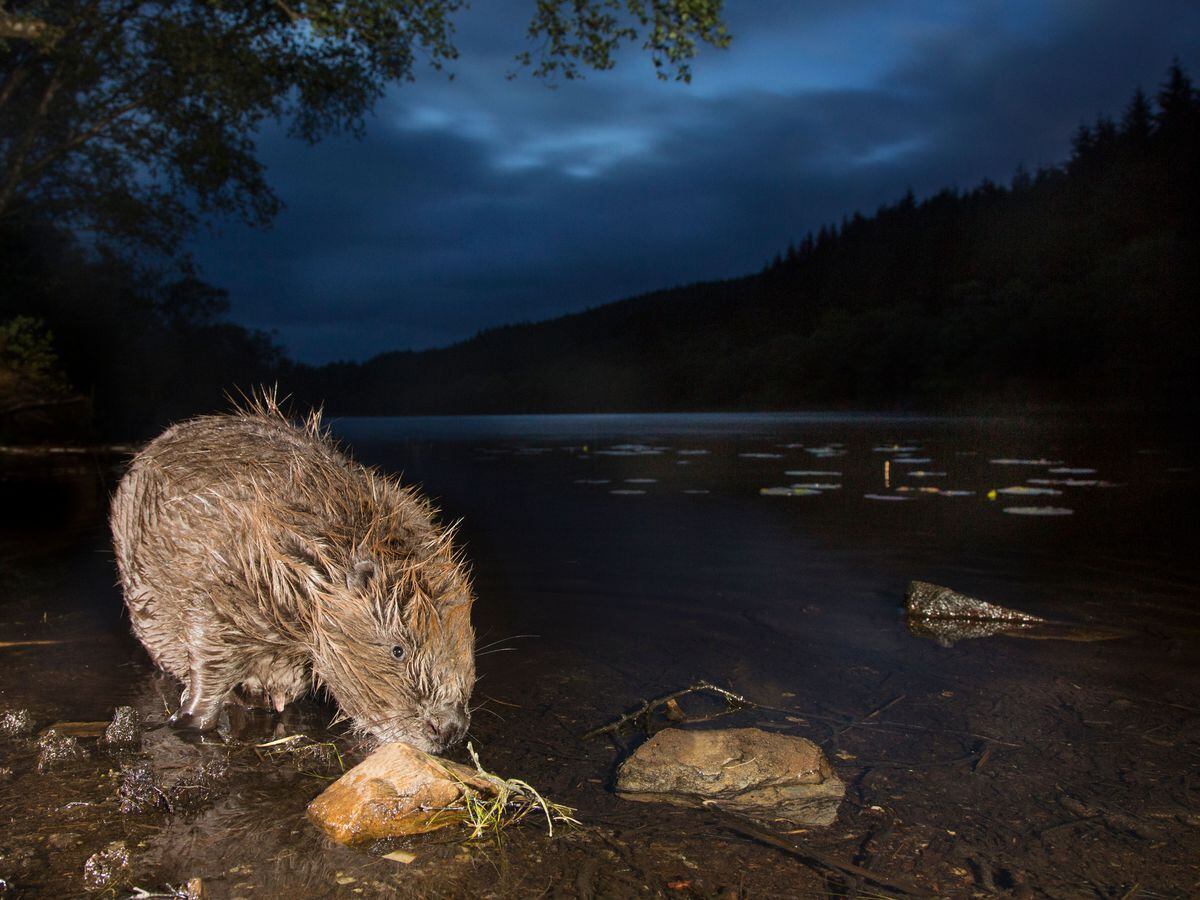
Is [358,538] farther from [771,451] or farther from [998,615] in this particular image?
[771,451]

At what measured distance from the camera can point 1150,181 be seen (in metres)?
82.6

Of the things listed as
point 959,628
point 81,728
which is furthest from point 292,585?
point 959,628

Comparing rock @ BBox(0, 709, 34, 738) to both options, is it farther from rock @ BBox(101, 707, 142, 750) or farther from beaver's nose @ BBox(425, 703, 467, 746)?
beaver's nose @ BBox(425, 703, 467, 746)

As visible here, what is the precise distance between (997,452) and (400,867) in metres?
26.0

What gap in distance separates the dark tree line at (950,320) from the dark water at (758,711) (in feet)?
180

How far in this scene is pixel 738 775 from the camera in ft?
12.2

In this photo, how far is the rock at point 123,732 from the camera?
4.26 meters

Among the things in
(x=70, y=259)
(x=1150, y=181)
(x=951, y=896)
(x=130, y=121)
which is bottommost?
(x=951, y=896)

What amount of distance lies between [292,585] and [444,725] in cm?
105

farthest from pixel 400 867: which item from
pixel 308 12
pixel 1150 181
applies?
pixel 1150 181

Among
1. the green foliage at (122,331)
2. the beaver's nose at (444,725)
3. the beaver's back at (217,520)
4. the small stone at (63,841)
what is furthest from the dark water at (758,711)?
the green foliage at (122,331)

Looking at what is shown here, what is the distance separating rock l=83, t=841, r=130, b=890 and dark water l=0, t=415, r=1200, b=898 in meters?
0.04

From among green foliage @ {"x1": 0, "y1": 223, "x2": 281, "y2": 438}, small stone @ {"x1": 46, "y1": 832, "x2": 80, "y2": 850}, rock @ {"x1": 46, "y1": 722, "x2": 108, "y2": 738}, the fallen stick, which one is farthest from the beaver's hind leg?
green foliage @ {"x1": 0, "y1": 223, "x2": 281, "y2": 438}

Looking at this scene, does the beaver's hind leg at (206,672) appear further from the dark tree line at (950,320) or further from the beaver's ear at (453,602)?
the dark tree line at (950,320)
